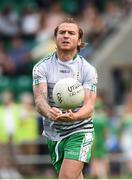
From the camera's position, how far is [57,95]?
404 inches

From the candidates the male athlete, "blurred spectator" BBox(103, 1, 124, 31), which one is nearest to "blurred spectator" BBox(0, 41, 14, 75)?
"blurred spectator" BBox(103, 1, 124, 31)

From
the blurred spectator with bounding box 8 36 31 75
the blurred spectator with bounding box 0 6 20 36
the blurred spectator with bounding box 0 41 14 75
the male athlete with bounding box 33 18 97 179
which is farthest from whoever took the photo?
the blurred spectator with bounding box 0 6 20 36

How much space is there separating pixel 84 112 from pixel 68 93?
0.94ft

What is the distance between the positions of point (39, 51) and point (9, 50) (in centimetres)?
105

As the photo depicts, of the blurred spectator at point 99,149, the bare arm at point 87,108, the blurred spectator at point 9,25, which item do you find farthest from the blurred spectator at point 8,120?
the bare arm at point 87,108

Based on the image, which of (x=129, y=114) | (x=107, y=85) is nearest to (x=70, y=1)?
(x=107, y=85)

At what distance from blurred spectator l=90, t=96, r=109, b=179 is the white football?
771cm

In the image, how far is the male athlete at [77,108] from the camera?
10.4m

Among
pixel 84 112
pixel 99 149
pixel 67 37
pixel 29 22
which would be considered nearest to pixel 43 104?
pixel 84 112

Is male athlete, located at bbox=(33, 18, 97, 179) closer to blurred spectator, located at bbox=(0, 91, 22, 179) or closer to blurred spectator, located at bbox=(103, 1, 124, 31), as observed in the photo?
blurred spectator, located at bbox=(0, 91, 22, 179)

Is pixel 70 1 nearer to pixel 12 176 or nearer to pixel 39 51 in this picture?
pixel 39 51

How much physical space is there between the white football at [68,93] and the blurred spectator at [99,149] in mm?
7715

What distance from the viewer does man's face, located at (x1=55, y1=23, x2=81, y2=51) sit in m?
10.5

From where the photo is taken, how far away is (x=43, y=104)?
10.3 m
